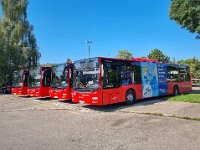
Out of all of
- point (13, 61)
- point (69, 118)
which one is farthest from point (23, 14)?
point (69, 118)

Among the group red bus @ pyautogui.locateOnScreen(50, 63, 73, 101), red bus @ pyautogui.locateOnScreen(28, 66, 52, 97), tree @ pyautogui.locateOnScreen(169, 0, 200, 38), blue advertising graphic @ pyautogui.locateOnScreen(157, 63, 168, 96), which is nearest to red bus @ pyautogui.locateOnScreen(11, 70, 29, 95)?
red bus @ pyautogui.locateOnScreen(28, 66, 52, 97)

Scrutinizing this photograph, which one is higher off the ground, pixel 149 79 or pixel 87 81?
pixel 149 79

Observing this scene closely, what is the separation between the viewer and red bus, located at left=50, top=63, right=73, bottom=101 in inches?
680

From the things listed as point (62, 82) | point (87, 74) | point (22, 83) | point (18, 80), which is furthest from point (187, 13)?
point (18, 80)

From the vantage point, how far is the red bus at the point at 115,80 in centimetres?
1373

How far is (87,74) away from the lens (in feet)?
47.2

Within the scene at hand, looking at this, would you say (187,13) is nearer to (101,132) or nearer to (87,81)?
(87,81)

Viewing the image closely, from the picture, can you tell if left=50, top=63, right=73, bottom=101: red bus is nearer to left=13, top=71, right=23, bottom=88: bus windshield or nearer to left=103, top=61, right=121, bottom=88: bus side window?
left=103, top=61, right=121, bottom=88: bus side window

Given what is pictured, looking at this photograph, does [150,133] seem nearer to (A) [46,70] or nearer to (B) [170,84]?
(B) [170,84]

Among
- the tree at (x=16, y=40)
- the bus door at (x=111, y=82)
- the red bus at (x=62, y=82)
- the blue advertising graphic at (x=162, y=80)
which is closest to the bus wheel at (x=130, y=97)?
the bus door at (x=111, y=82)

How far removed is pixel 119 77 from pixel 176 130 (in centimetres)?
661

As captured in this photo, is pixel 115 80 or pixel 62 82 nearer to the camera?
pixel 115 80

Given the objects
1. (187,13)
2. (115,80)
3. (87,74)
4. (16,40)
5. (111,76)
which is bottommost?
(115,80)

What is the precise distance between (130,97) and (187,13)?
688 centimetres
